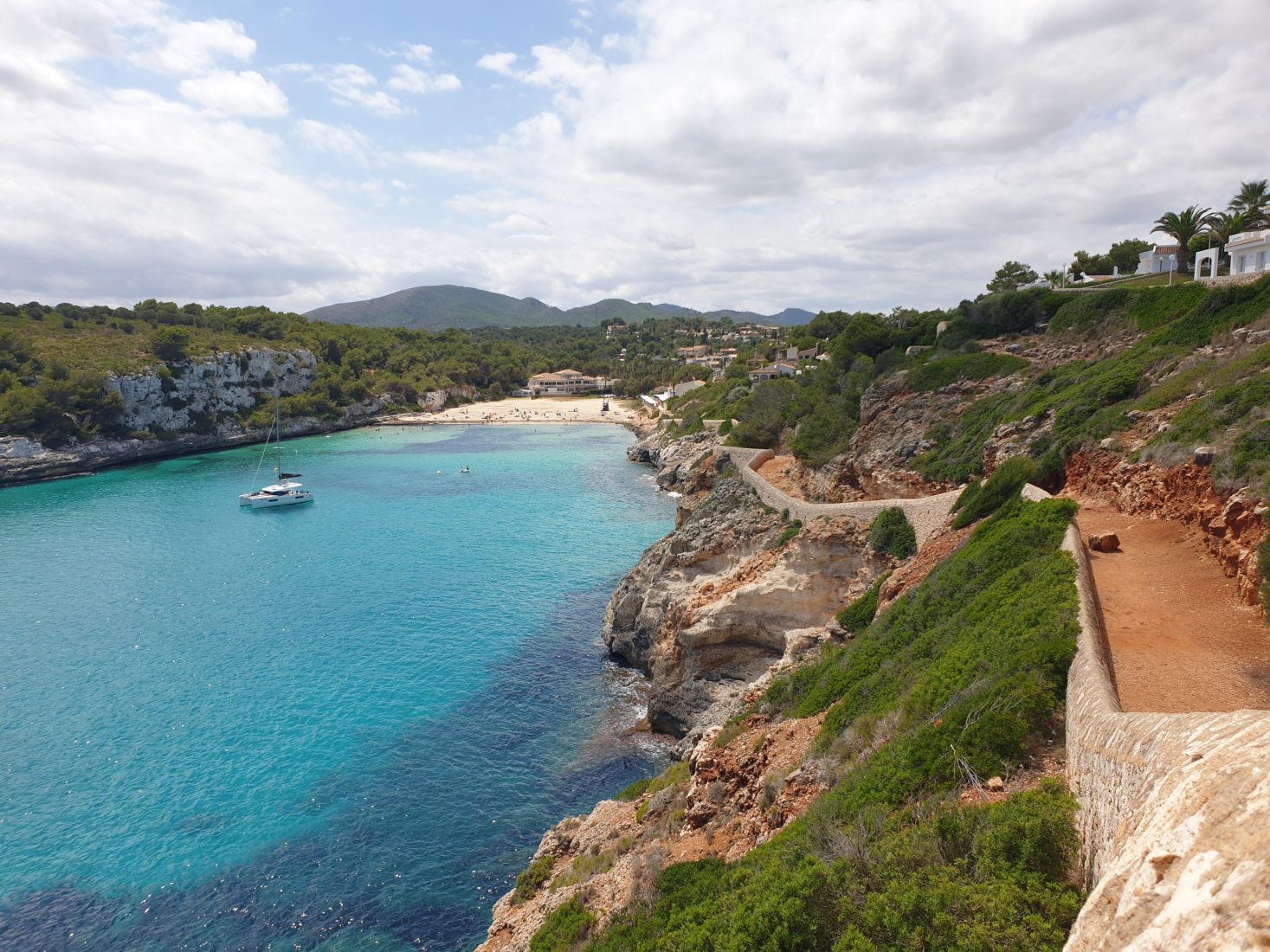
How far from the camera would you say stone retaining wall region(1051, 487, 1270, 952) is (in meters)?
4.05

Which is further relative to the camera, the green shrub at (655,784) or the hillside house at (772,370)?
the hillside house at (772,370)

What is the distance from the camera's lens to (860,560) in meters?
24.0

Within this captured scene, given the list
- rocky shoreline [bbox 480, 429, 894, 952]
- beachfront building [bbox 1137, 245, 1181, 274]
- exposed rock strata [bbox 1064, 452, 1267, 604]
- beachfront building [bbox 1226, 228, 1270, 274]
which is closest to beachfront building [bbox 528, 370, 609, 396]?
rocky shoreline [bbox 480, 429, 894, 952]

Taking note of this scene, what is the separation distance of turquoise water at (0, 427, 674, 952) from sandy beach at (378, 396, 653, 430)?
6767cm

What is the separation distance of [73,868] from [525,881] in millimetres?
13161

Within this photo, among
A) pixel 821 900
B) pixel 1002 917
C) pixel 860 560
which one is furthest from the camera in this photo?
pixel 860 560

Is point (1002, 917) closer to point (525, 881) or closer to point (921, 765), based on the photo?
point (921, 765)

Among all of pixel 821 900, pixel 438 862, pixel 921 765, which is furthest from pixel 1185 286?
pixel 438 862

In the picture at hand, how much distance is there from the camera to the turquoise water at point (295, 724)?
18.4m

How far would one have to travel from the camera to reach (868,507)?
24.5 meters

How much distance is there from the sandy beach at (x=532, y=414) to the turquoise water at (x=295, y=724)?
67.7m

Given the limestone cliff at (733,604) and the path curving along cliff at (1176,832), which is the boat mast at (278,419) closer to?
the limestone cliff at (733,604)

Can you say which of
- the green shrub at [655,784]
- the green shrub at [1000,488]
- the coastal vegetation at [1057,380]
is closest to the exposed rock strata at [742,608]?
the green shrub at [655,784]

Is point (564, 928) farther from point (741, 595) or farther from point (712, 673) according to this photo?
point (741, 595)
